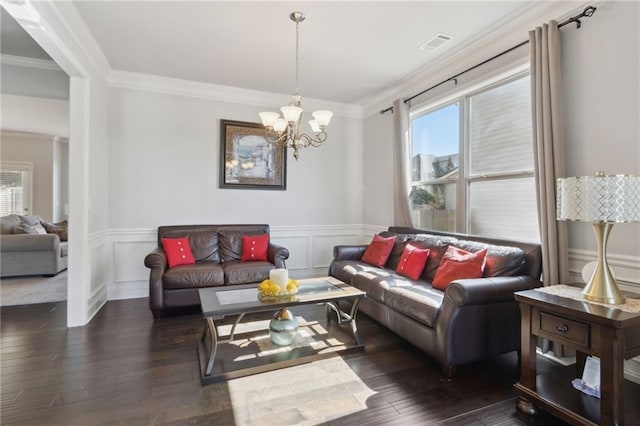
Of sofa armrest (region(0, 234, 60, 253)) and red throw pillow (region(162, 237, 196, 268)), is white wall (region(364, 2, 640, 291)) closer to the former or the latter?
red throw pillow (region(162, 237, 196, 268))

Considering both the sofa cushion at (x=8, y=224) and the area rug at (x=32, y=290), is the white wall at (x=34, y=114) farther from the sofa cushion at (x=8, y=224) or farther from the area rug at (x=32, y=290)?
the area rug at (x=32, y=290)

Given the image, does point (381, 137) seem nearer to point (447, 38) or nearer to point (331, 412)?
point (447, 38)

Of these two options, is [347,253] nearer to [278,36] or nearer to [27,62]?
[278,36]

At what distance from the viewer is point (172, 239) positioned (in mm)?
3875

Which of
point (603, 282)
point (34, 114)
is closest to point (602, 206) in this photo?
point (603, 282)

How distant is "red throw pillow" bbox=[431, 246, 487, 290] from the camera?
2607mm

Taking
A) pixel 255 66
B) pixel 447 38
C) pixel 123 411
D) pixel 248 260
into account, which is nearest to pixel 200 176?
pixel 248 260

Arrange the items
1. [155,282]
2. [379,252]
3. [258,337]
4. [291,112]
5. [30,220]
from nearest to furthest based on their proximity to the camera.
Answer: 1. [291,112]
2. [258,337]
3. [155,282]
4. [379,252]
5. [30,220]

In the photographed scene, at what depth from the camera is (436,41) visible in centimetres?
317

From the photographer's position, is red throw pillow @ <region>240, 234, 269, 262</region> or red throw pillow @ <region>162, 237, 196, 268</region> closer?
red throw pillow @ <region>162, 237, 196, 268</region>

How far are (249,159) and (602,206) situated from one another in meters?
3.98

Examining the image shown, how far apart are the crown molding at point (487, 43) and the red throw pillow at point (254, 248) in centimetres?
273

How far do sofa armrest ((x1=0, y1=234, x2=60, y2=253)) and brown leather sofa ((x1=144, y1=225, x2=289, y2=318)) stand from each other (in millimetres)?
2371

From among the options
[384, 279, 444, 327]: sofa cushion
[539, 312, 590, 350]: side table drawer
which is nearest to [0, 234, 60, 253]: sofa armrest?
[384, 279, 444, 327]: sofa cushion
